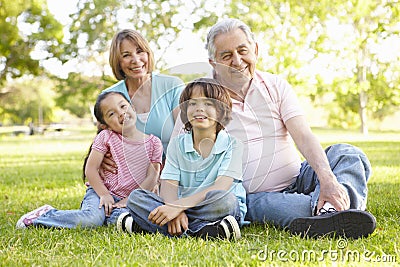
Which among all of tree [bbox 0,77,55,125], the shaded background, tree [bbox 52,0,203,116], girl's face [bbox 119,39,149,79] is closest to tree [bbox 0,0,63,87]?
the shaded background

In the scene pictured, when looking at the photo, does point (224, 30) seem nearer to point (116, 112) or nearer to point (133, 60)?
point (133, 60)

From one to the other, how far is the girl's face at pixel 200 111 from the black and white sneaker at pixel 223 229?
18.7 inches

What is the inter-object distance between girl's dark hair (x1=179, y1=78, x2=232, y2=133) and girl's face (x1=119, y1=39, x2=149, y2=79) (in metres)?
0.69

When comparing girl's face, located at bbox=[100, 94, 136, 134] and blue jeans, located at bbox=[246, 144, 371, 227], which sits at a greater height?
girl's face, located at bbox=[100, 94, 136, 134]

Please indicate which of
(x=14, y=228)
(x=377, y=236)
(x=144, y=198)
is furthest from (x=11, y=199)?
(x=377, y=236)

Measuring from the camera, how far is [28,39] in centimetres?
2325

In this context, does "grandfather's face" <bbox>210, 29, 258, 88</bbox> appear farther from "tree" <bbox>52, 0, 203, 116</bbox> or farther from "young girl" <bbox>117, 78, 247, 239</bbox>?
"tree" <bbox>52, 0, 203, 116</bbox>

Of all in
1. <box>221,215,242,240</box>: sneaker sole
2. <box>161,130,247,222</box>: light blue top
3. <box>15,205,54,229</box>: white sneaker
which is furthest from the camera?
<box>15,205,54,229</box>: white sneaker

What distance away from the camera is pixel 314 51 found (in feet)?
65.6

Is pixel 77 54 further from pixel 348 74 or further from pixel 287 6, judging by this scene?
pixel 348 74

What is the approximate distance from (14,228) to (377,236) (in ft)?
6.40

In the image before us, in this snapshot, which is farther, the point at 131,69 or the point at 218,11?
the point at 218,11

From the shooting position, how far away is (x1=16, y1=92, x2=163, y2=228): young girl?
10.2 feet

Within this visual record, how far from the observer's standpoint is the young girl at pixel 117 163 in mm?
3119
